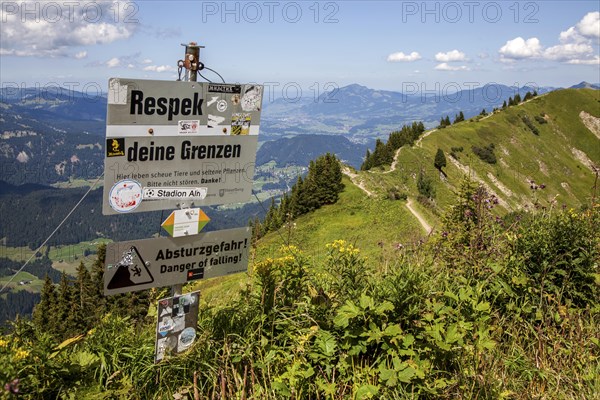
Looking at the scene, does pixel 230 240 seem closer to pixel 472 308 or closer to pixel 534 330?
pixel 472 308

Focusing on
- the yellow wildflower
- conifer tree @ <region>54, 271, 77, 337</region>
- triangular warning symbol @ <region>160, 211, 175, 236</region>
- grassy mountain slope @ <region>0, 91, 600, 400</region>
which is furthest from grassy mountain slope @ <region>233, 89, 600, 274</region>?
conifer tree @ <region>54, 271, 77, 337</region>

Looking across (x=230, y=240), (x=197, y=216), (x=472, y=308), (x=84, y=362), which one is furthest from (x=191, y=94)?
(x=472, y=308)

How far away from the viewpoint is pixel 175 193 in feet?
13.6

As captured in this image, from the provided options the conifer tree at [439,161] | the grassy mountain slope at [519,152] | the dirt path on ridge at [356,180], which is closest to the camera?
the dirt path on ridge at [356,180]

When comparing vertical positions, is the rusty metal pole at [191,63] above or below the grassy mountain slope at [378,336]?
above

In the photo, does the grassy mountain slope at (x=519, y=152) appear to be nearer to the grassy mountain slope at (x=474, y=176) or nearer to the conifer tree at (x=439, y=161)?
the grassy mountain slope at (x=474, y=176)

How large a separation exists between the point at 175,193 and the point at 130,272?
0.78m

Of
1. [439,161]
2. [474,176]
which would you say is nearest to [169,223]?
[474,176]

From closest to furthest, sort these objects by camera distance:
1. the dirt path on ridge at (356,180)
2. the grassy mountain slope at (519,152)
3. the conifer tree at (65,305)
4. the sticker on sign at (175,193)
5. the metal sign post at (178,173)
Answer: the metal sign post at (178,173) < the sticker on sign at (175,193) < the conifer tree at (65,305) < the dirt path on ridge at (356,180) < the grassy mountain slope at (519,152)

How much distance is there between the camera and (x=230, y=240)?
445 centimetres

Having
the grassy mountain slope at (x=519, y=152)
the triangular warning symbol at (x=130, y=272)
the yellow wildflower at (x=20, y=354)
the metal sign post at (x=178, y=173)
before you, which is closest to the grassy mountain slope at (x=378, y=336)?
the yellow wildflower at (x=20, y=354)

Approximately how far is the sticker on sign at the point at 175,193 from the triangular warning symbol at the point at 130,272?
471 millimetres

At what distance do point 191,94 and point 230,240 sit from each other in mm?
1391

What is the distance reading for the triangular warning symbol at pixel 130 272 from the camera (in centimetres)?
383
